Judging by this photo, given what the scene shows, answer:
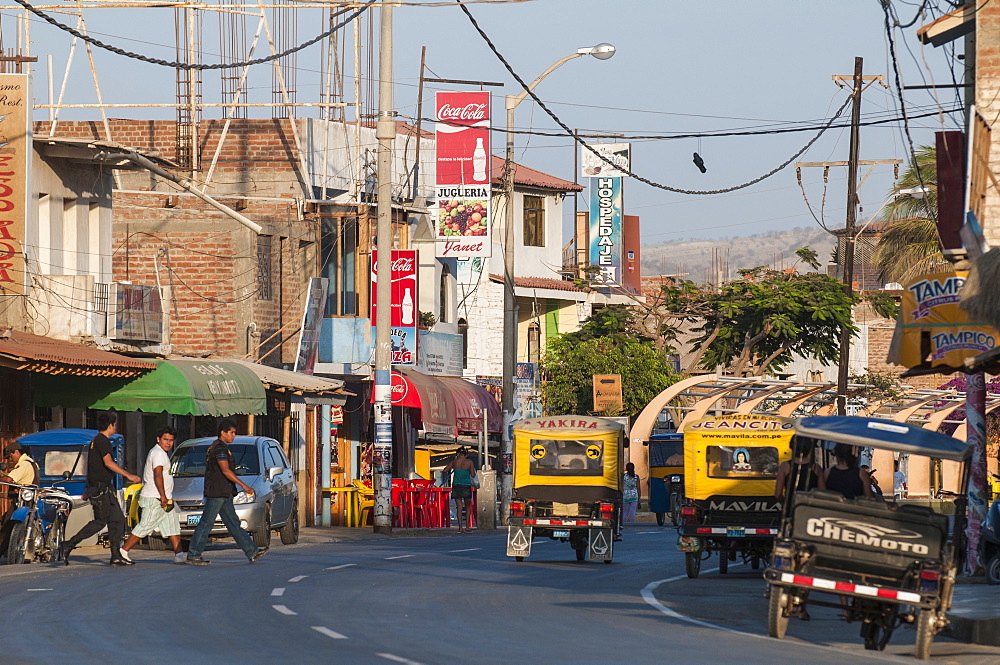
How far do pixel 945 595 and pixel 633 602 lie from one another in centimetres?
489

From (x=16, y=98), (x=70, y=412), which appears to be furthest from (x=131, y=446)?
(x=16, y=98)

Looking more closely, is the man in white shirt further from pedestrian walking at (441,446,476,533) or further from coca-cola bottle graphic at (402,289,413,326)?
pedestrian walking at (441,446,476,533)

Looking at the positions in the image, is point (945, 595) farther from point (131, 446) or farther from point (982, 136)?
point (131, 446)

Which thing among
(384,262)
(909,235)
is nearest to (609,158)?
(909,235)

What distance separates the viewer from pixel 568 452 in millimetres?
27359

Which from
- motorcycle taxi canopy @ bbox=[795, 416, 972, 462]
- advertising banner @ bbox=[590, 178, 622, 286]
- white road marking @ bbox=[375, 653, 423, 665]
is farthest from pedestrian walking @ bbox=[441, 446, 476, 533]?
white road marking @ bbox=[375, 653, 423, 665]

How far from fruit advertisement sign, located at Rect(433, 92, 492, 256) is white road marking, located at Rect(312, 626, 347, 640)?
1056 inches

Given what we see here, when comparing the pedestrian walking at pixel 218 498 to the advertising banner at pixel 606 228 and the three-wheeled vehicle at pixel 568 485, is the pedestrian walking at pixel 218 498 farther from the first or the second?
the advertising banner at pixel 606 228

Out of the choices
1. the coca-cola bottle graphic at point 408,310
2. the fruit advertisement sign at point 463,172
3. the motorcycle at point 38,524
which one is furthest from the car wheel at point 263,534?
the fruit advertisement sign at point 463,172

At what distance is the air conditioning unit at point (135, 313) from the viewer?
29094 mm

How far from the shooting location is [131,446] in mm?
32188

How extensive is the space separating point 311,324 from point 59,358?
12155mm

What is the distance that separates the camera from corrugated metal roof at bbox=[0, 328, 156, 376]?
23.1 metres

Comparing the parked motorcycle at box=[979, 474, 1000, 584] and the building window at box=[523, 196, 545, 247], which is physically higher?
the building window at box=[523, 196, 545, 247]
